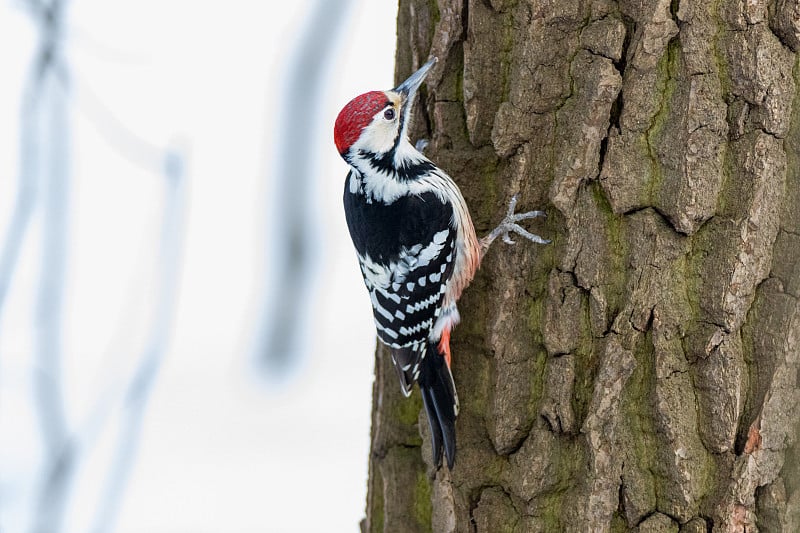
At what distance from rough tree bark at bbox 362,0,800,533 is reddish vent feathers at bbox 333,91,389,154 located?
35 cm

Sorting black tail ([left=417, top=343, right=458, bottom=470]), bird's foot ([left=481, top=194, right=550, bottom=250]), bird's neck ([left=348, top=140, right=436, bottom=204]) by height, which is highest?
bird's neck ([left=348, top=140, right=436, bottom=204])

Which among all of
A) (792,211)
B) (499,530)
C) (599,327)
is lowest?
(499,530)

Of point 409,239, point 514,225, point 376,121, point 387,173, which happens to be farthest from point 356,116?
point 514,225

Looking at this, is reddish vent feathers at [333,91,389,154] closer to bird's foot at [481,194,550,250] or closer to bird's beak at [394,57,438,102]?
bird's beak at [394,57,438,102]

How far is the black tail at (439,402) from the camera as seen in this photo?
6.07ft

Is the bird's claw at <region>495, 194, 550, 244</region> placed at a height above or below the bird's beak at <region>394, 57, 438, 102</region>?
below

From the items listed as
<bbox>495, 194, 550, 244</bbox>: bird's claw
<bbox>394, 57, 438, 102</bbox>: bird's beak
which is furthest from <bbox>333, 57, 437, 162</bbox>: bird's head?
<bbox>495, 194, 550, 244</bbox>: bird's claw

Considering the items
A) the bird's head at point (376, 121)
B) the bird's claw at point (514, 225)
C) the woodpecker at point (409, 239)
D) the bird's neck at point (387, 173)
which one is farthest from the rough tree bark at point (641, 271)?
the bird's neck at point (387, 173)

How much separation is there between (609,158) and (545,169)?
0.16m

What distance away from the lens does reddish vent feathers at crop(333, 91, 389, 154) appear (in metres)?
2.10

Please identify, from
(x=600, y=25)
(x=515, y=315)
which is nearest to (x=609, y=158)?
(x=600, y=25)

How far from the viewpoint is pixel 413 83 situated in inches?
76.7

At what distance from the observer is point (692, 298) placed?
1.60 metres

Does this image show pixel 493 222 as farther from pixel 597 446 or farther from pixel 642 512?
pixel 642 512
